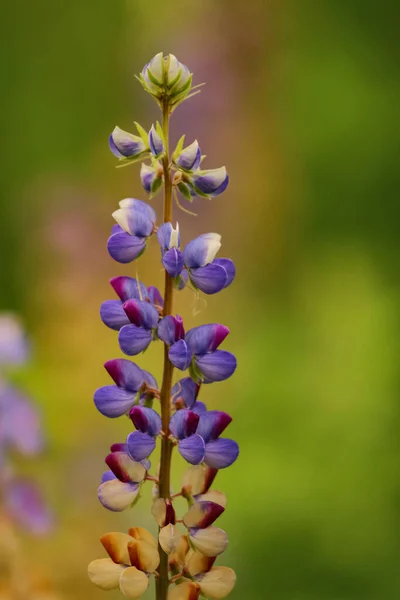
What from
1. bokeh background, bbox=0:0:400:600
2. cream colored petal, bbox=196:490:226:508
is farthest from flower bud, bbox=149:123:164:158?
bokeh background, bbox=0:0:400:600

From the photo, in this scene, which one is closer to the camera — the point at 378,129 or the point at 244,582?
the point at 244,582

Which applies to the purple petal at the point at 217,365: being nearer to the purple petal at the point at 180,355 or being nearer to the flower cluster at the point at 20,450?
the purple petal at the point at 180,355

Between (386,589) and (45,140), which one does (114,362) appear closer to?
(386,589)

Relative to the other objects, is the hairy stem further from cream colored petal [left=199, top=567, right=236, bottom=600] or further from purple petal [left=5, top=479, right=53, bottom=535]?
purple petal [left=5, top=479, right=53, bottom=535]

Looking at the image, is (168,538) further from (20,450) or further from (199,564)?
(20,450)

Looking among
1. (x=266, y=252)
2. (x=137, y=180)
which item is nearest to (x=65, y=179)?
(x=137, y=180)

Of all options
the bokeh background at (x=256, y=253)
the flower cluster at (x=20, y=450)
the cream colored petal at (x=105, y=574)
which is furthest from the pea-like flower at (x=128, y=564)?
the bokeh background at (x=256, y=253)

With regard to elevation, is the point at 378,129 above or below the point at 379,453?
above
